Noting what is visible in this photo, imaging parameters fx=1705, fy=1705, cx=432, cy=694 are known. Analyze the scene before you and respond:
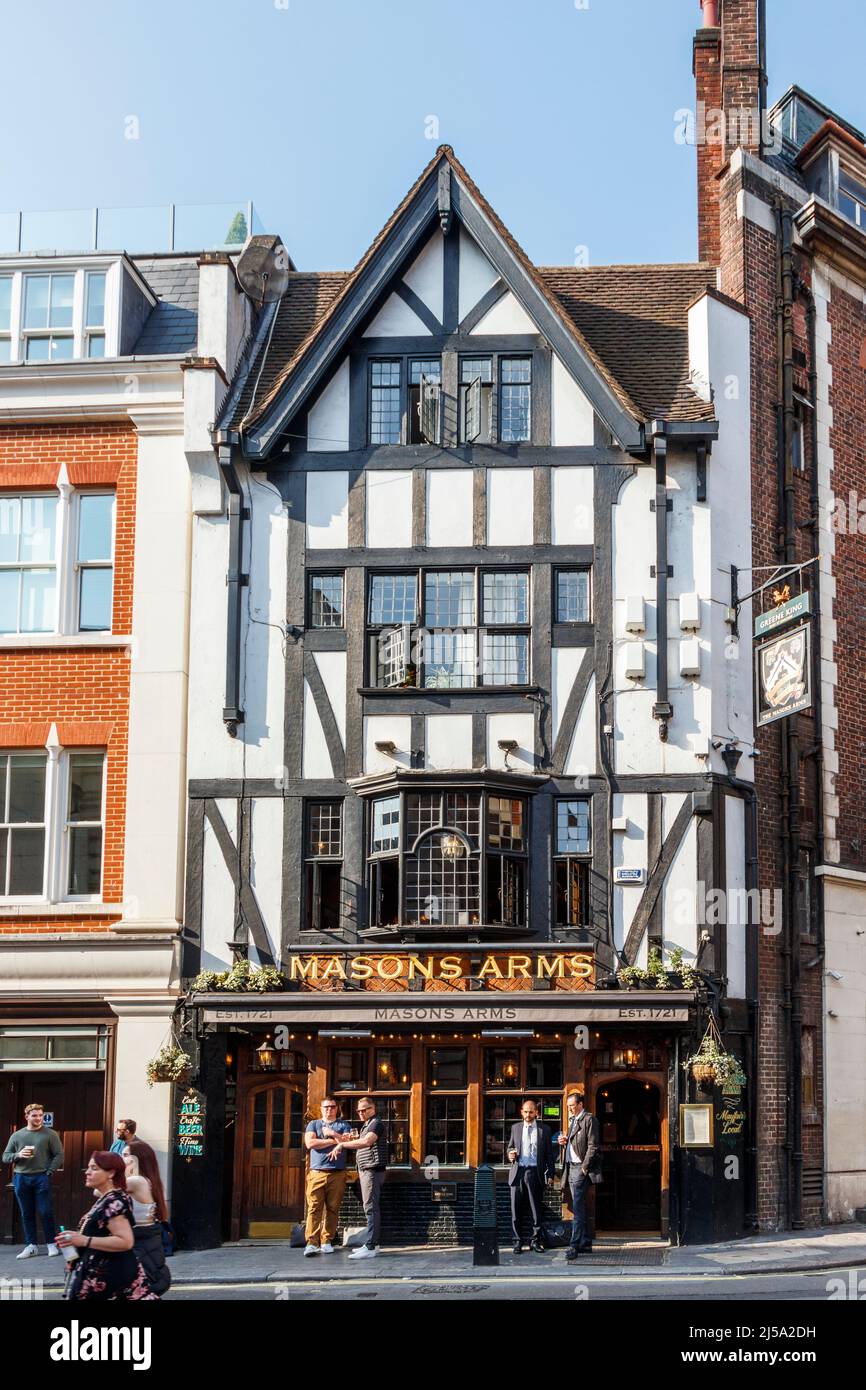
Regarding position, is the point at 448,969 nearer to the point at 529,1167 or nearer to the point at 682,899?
the point at 529,1167

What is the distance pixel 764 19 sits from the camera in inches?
979

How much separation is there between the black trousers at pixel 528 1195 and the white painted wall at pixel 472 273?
11296mm

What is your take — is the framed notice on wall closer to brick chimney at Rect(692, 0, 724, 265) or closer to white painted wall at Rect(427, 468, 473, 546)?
white painted wall at Rect(427, 468, 473, 546)

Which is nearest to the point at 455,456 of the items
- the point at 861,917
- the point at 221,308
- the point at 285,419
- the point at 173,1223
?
the point at 285,419

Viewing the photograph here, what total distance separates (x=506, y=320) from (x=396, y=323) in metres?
1.49

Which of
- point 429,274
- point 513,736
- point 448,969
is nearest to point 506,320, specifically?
point 429,274

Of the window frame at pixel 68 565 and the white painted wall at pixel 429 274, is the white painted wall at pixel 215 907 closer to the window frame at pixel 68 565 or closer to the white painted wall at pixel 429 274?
the window frame at pixel 68 565

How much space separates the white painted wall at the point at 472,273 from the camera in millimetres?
23047

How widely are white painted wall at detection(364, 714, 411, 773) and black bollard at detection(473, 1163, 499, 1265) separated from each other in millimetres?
5648

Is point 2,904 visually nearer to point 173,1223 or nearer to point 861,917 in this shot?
point 173,1223

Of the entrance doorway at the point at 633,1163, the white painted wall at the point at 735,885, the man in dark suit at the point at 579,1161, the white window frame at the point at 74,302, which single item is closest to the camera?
the man in dark suit at the point at 579,1161

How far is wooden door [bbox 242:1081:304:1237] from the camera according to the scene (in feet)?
69.7

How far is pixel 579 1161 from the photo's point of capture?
62.6 feet

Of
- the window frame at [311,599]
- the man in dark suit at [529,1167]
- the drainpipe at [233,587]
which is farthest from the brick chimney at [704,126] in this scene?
the man in dark suit at [529,1167]
